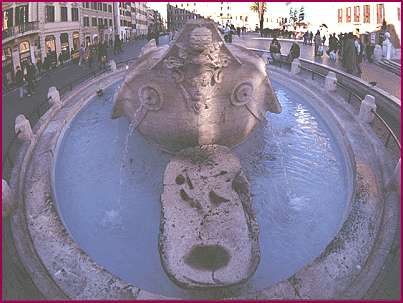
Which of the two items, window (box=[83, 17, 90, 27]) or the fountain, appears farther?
window (box=[83, 17, 90, 27])

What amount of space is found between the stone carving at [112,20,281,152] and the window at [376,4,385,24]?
2040 centimetres

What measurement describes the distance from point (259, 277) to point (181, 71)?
4549 millimetres

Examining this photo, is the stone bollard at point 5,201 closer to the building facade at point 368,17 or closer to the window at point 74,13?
the building facade at point 368,17

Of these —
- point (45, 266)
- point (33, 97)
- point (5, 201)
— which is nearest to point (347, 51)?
point (33, 97)

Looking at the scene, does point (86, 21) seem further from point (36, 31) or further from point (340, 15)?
point (340, 15)

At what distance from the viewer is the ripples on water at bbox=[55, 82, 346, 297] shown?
7516 millimetres

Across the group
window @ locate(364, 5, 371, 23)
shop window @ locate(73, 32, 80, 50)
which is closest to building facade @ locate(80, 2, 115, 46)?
shop window @ locate(73, 32, 80, 50)

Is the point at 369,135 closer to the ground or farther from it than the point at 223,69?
closer to the ground

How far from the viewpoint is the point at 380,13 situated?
26.8 metres

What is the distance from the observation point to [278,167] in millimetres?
10578

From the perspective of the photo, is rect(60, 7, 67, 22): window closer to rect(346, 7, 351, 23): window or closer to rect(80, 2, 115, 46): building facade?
rect(80, 2, 115, 46): building facade

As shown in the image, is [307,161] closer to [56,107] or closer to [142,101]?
[142,101]

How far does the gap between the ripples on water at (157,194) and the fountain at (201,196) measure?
0.04 meters

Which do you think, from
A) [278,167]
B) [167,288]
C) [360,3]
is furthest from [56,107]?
[360,3]
